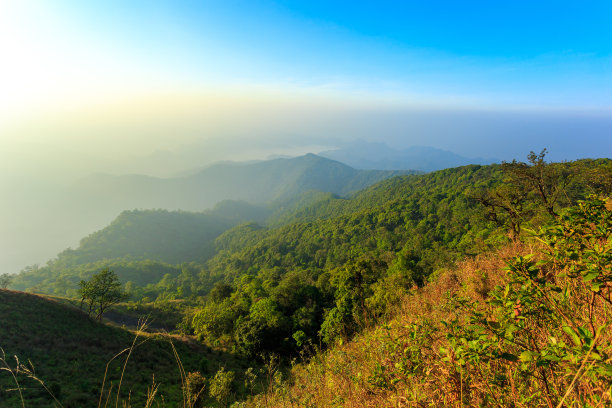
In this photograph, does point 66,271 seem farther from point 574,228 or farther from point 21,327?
point 574,228

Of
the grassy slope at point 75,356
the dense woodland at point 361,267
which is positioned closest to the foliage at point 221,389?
the dense woodland at point 361,267

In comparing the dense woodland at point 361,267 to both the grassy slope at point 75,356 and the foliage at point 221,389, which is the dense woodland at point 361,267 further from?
the grassy slope at point 75,356

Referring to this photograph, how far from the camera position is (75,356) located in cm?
1839

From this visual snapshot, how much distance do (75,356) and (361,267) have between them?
77.9 feet

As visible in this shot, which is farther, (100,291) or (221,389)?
(100,291)

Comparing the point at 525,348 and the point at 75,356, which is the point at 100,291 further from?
the point at 525,348

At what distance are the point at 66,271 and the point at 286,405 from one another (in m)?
153

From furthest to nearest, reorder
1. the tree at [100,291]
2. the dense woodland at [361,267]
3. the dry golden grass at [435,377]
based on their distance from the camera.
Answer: the tree at [100,291] < the dense woodland at [361,267] < the dry golden grass at [435,377]

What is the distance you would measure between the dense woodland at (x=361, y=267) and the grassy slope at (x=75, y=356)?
5.23 meters

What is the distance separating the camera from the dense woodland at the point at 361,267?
258 centimetres

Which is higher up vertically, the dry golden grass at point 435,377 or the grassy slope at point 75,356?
the dry golden grass at point 435,377

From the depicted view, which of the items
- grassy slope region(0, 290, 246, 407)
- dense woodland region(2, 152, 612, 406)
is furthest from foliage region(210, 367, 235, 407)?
grassy slope region(0, 290, 246, 407)

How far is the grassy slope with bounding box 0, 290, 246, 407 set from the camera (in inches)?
523

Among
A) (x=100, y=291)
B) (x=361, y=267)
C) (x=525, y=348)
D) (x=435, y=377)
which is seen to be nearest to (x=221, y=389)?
(x=435, y=377)
